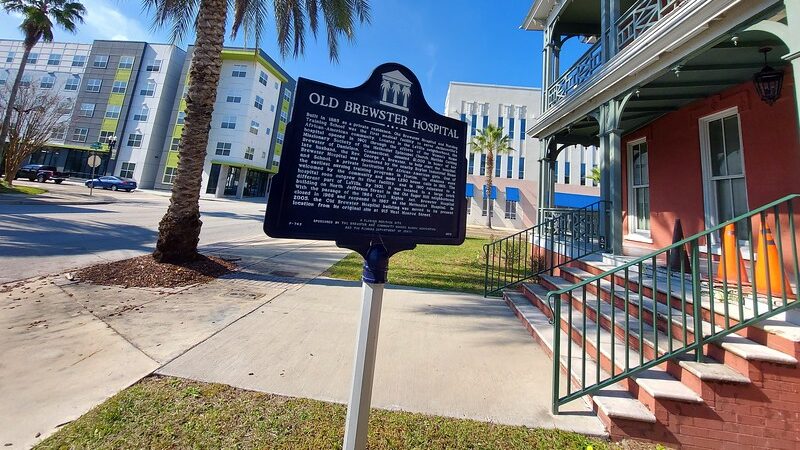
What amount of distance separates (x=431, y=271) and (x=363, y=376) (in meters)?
7.49

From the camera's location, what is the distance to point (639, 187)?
7.85m

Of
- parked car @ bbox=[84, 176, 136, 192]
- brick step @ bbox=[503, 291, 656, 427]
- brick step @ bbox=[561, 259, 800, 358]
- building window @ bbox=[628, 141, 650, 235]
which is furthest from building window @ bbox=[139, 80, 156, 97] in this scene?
brick step @ bbox=[561, 259, 800, 358]

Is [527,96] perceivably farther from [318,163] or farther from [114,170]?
[114,170]

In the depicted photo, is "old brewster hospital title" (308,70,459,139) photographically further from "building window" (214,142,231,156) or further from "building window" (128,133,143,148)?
"building window" (128,133,143,148)

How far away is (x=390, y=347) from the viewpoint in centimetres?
409

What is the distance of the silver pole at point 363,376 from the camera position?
1983 mm

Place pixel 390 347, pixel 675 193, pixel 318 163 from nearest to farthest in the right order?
pixel 318 163 → pixel 390 347 → pixel 675 193

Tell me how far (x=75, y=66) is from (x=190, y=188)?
57.0 m

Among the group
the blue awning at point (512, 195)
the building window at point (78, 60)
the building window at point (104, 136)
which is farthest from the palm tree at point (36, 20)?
the blue awning at point (512, 195)

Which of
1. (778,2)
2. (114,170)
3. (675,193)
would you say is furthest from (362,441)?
(114,170)

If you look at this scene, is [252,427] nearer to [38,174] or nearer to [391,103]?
[391,103]

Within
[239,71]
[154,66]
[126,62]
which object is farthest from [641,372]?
[126,62]

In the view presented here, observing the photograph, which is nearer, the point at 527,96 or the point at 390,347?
the point at 390,347

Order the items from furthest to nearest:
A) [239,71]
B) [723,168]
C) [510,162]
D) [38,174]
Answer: [239,71]
[510,162]
[38,174]
[723,168]
